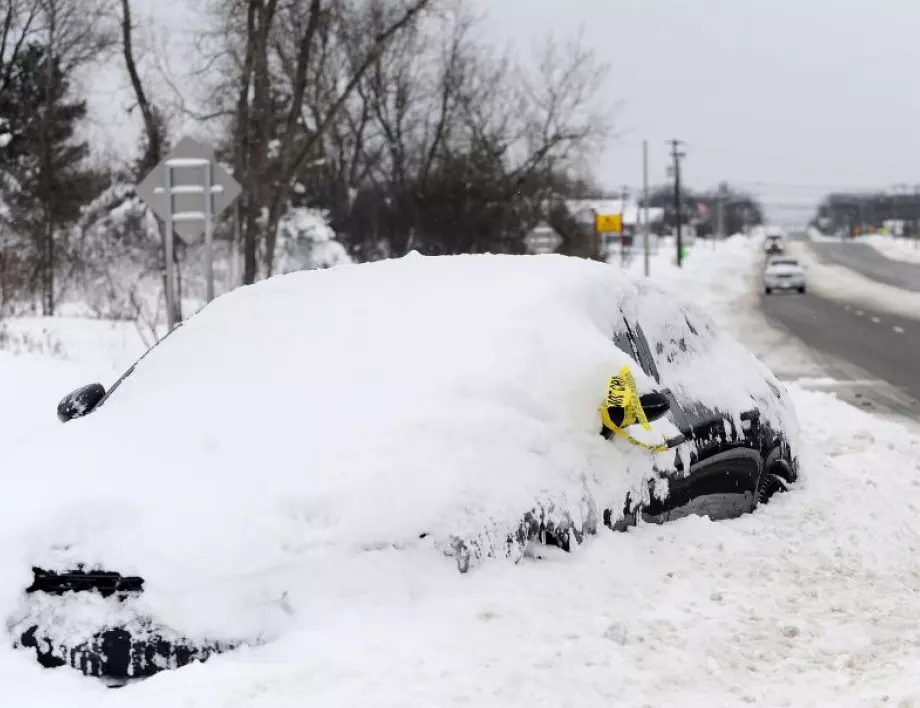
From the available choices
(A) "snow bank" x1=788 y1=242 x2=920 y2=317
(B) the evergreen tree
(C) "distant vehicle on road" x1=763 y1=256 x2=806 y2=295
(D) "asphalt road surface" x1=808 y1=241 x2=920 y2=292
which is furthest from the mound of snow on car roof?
(D) "asphalt road surface" x1=808 y1=241 x2=920 y2=292

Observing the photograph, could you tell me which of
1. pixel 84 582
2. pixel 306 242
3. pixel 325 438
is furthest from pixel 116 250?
pixel 84 582

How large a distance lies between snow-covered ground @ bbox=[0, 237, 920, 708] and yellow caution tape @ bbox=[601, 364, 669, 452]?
431 millimetres

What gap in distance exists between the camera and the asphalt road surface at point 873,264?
175 ft

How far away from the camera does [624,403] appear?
14.8 feet

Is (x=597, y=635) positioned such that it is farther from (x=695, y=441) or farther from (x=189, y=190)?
(x=189, y=190)

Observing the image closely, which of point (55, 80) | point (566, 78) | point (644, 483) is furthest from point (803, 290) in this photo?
point (644, 483)

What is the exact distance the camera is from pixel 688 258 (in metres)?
82.1

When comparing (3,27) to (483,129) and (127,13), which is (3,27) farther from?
(483,129)

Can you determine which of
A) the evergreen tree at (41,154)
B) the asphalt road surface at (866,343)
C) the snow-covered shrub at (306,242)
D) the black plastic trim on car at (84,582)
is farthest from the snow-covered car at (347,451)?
the snow-covered shrub at (306,242)

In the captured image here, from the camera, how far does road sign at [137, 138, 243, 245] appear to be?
34.9 ft

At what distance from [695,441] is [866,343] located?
17.4m

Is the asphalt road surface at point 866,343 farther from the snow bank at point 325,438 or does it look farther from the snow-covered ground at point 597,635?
the snow bank at point 325,438

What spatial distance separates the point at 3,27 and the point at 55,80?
3.16 m

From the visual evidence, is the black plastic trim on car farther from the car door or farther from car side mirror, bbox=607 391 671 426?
the car door
